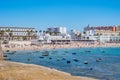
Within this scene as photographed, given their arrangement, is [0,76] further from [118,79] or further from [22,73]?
[118,79]

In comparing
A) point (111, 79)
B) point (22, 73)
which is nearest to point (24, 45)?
point (111, 79)

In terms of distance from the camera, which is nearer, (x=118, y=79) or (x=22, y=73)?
(x=22, y=73)

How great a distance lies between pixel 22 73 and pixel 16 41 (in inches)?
6644

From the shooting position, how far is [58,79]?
29.0 metres

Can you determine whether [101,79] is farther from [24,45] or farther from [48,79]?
[24,45]

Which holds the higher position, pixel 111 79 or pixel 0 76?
pixel 0 76

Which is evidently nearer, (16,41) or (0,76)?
(0,76)

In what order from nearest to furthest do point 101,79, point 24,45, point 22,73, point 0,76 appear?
point 0,76 → point 22,73 → point 101,79 → point 24,45

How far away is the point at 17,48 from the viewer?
17400 centimetres

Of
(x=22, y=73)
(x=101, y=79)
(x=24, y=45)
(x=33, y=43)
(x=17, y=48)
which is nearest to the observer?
(x=22, y=73)

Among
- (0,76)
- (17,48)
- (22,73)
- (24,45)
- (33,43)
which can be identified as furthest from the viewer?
(33,43)

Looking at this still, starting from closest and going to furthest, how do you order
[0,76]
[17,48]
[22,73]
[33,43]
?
1. [0,76]
2. [22,73]
3. [17,48]
4. [33,43]

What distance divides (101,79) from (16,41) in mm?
156539

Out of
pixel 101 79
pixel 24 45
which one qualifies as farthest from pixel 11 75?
pixel 24 45
